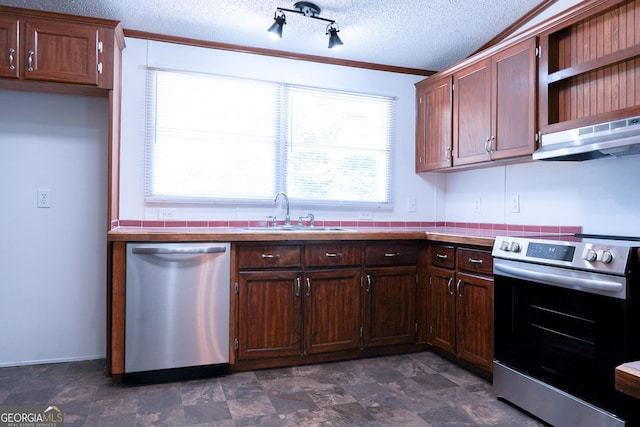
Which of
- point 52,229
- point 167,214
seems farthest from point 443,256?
point 52,229

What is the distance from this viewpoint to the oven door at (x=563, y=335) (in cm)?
184

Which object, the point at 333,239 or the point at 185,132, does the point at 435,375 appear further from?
the point at 185,132

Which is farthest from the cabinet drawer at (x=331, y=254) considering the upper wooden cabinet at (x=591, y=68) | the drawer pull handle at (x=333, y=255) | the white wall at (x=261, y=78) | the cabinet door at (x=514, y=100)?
the upper wooden cabinet at (x=591, y=68)

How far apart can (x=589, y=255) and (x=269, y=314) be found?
179 centimetres

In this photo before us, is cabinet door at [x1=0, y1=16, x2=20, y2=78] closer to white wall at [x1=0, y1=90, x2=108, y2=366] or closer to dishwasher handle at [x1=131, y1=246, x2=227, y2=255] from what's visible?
white wall at [x1=0, y1=90, x2=108, y2=366]

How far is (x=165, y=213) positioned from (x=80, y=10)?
4.52 ft

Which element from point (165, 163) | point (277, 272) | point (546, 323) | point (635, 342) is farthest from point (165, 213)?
point (635, 342)

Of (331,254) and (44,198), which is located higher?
(44,198)

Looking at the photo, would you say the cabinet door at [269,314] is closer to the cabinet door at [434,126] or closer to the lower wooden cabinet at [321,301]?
the lower wooden cabinet at [321,301]

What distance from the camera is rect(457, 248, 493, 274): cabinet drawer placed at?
2.60 m

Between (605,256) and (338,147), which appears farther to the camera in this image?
(338,147)

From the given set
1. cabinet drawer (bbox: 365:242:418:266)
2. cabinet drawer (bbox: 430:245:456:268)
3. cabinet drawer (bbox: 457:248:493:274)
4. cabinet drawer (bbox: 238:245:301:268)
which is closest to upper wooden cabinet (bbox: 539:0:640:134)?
cabinet drawer (bbox: 457:248:493:274)

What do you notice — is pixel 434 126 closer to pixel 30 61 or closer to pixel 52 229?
pixel 30 61

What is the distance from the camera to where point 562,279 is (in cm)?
203
